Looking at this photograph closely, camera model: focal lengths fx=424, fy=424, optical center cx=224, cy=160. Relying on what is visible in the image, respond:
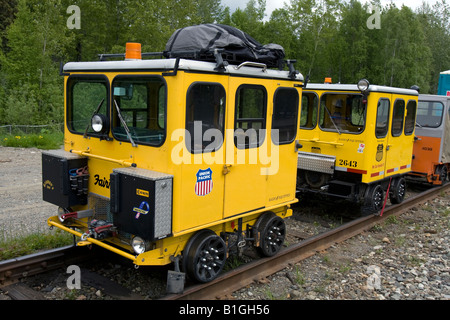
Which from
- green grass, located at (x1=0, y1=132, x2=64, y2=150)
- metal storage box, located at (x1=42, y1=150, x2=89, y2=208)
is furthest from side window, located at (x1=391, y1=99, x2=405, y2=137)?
green grass, located at (x1=0, y1=132, x2=64, y2=150)

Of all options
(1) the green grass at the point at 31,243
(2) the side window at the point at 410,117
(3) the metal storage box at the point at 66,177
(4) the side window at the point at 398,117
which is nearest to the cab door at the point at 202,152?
(3) the metal storage box at the point at 66,177

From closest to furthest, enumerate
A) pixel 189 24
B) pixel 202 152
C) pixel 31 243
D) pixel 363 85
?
pixel 202 152
pixel 31 243
pixel 363 85
pixel 189 24

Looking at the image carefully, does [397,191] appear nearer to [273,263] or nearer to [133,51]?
[273,263]

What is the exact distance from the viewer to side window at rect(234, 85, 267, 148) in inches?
220

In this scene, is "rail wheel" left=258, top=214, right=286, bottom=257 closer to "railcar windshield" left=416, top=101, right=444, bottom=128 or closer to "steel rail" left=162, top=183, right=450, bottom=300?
"steel rail" left=162, top=183, right=450, bottom=300

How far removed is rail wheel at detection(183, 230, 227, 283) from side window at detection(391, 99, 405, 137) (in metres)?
5.64

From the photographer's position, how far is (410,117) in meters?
10.1

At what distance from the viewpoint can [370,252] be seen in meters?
7.53

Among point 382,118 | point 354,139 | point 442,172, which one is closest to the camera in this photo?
point 354,139

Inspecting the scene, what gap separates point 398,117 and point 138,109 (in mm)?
6489

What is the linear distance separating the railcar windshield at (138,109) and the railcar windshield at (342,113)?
5.11m

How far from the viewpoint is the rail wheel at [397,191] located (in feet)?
33.3

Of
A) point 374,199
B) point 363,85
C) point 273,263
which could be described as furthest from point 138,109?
point 374,199
